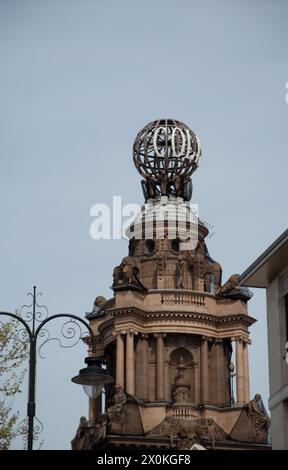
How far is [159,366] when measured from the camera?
9031 centimetres

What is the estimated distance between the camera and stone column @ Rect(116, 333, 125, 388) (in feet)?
292

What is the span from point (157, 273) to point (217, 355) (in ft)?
21.0

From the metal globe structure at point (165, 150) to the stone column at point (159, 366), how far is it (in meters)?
12.3

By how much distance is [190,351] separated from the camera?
92.1 meters

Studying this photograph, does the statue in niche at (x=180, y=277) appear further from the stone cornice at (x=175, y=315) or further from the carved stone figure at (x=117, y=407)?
the carved stone figure at (x=117, y=407)

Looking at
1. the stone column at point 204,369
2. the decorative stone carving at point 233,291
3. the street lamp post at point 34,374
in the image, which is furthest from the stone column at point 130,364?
the street lamp post at point 34,374

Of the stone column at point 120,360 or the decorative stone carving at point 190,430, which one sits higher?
the stone column at point 120,360

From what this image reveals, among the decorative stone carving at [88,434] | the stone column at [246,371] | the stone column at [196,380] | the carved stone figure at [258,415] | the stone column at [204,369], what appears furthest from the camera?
the stone column at [246,371]

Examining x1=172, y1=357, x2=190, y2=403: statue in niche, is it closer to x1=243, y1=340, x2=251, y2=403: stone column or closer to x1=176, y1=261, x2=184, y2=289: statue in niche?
x1=243, y1=340, x2=251, y2=403: stone column

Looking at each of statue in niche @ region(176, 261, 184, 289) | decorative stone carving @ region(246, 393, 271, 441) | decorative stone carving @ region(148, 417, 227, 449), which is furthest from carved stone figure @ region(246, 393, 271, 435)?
statue in niche @ region(176, 261, 184, 289)

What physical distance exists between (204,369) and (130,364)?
4939 mm

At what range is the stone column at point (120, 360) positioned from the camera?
8900 cm

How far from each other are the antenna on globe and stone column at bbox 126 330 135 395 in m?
12.1
